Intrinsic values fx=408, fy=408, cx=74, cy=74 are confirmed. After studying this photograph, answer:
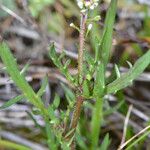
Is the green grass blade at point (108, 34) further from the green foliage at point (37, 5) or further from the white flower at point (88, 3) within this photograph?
the green foliage at point (37, 5)

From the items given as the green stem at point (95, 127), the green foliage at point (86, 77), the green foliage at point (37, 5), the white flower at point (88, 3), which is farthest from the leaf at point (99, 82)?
the green foliage at point (37, 5)

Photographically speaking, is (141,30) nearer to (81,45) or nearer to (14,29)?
(14,29)

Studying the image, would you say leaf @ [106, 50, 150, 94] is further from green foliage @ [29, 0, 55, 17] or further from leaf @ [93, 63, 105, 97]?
green foliage @ [29, 0, 55, 17]

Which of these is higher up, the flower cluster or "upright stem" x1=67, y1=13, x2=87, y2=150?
the flower cluster

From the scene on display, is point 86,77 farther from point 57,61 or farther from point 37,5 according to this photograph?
point 37,5


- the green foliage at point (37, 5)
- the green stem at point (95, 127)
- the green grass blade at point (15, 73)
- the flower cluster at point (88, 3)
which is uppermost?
the flower cluster at point (88, 3)

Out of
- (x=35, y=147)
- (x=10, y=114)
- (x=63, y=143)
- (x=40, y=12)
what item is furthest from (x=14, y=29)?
(x=63, y=143)

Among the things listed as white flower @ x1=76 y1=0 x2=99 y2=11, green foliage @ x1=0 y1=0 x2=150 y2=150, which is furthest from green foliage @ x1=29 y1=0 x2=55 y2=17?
white flower @ x1=76 y1=0 x2=99 y2=11
